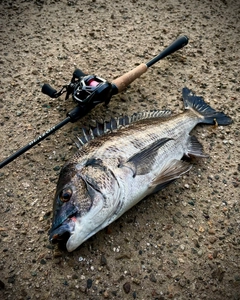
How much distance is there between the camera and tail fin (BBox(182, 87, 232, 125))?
122 inches

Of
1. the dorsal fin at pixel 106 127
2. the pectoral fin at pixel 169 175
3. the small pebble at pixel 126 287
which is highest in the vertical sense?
the dorsal fin at pixel 106 127

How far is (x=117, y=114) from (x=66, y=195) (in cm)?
136

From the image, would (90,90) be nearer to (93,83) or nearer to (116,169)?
(93,83)

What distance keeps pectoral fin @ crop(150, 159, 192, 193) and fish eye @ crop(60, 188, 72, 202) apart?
69 centimetres

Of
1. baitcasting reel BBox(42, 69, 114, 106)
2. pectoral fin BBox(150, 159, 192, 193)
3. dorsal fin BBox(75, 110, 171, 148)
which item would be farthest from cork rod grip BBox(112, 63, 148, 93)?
pectoral fin BBox(150, 159, 192, 193)

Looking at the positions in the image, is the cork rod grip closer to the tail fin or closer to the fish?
the fish

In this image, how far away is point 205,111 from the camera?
315 cm

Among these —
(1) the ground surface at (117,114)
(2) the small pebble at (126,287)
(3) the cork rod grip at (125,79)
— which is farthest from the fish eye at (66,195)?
(3) the cork rod grip at (125,79)

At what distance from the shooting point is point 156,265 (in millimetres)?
2244

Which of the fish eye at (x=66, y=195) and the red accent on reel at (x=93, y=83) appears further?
the red accent on reel at (x=93, y=83)

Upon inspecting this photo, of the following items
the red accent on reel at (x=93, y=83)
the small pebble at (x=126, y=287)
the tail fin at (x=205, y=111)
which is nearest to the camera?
the small pebble at (x=126, y=287)

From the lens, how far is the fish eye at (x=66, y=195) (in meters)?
2.03

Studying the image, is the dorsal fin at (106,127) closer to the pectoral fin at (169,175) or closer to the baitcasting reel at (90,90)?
the baitcasting reel at (90,90)

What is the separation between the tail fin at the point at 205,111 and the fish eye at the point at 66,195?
1720 millimetres
